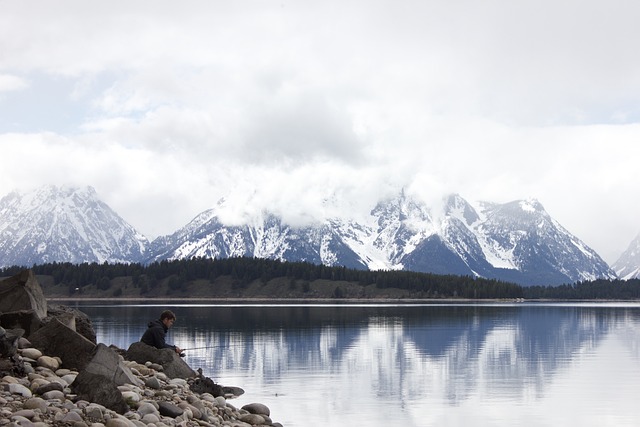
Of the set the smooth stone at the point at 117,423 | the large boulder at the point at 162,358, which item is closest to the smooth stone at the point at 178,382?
the large boulder at the point at 162,358

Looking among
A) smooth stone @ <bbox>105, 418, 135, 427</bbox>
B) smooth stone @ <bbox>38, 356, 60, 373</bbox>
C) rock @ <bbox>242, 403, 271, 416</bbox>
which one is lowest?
rock @ <bbox>242, 403, 271, 416</bbox>

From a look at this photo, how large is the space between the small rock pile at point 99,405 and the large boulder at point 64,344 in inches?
23.9

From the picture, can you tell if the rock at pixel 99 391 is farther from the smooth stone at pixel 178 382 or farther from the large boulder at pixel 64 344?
the smooth stone at pixel 178 382

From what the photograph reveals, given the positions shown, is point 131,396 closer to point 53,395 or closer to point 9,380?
point 53,395

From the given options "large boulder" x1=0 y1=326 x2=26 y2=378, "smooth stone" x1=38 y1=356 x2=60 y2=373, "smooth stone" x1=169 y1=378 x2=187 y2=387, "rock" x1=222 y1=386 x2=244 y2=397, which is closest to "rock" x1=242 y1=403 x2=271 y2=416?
"smooth stone" x1=169 y1=378 x2=187 y2=387

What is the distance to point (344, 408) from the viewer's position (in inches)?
1873

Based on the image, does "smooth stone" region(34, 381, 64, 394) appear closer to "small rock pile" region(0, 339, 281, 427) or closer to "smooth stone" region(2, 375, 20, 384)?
"small rock pile" region(0, 339, 281, 427)

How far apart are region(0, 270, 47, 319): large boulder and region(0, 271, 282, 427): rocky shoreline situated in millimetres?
46

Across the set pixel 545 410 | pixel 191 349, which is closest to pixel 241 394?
pixel 545 410

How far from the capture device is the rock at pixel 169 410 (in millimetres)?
31828

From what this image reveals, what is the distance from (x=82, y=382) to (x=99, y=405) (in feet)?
5.48

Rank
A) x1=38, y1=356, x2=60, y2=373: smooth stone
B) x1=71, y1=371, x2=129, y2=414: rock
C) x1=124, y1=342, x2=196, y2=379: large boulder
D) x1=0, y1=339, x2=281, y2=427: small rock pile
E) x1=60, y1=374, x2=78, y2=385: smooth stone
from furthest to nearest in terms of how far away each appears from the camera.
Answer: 1. x1=124, y1=342, x2=196, y2=379: large boulder
2. x1=38, y1=356, x2=60, y2=373: smooth stone
3. x1=60, y1=374, x2=78, y2=385: smooth stone
4. x1=71, y1=371, x2=129, y2=414: rock
5. x1=0, y1=339, x2=281, y2=427: small rock pile

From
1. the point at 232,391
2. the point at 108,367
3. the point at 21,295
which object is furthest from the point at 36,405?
the point at 232,391

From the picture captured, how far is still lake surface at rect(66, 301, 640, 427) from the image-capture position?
151 feet
